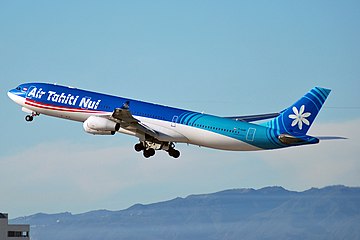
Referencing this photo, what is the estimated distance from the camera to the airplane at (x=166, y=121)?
107125 mm

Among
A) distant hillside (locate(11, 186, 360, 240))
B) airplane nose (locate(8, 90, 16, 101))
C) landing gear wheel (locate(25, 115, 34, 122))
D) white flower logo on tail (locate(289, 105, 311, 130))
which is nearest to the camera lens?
white flower logo on tail (locate(289, 105, 311, 130))

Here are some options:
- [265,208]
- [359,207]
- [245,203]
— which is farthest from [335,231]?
[245,203]

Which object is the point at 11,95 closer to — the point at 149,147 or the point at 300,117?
the point at 149,147

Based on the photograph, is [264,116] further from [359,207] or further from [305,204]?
[305,204]

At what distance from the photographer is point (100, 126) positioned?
110m

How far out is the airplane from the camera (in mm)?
107125

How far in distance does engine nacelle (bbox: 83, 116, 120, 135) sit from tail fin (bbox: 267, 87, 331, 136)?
16709mm

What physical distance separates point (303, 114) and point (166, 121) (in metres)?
14.8

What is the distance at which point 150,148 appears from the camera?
117062mm

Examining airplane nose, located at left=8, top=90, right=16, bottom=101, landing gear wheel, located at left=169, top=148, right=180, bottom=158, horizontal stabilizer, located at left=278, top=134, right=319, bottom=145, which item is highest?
airplane nose, located at left=8, top=90, right=16, bottom=101

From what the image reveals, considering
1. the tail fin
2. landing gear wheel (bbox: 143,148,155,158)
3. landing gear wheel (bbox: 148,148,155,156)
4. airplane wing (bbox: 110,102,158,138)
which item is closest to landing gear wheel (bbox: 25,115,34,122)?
airplane wing (bbox: 110,102,158,138)

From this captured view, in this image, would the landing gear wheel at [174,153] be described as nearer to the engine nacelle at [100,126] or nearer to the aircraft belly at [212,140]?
the aircraft belly at [212,140]

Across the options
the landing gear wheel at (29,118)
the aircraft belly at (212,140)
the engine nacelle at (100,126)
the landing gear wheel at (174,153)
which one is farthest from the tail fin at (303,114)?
the landing gear wheel at (29,118)

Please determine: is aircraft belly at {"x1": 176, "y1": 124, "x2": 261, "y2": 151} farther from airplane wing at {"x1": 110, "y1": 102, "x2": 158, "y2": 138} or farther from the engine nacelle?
the engine nacelle
